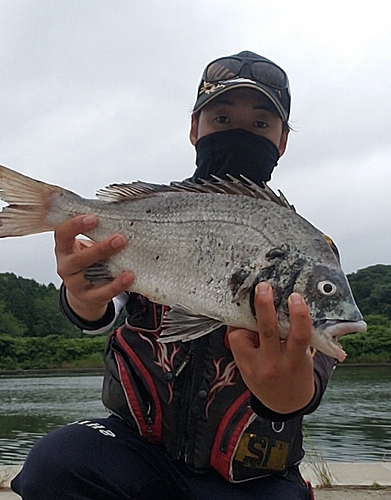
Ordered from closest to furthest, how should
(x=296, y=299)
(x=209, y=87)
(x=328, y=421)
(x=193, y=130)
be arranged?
1. (x=296, y=299)
2. (x=209, y=87)
3. (x=193, y=130)
4. (x=328, y=421)

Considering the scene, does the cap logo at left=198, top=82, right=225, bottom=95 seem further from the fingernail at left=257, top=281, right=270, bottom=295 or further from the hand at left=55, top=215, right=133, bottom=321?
the fingernail at left=257, top=281, right=270, bottom=295

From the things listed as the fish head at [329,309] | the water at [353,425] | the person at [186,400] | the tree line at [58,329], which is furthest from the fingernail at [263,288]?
the tree line at [58,329]

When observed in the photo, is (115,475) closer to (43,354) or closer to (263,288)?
(263,288)

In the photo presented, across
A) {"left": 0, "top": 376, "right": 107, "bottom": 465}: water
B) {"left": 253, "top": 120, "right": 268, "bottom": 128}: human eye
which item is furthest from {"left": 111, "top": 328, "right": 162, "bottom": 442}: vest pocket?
{"left": 0, "top": 376, "right": 107, "bottom": 465}: water

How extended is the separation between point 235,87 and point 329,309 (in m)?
1.60

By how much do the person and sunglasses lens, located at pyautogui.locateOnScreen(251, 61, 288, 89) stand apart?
0.04 feet

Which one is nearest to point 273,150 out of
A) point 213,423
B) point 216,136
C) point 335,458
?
point 216,136

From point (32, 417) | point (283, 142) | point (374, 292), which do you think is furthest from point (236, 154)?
point (374, 292)

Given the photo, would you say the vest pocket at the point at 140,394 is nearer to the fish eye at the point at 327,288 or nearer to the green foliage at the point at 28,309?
the fish eye at the point at 327,288

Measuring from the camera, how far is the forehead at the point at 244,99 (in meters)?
3.28

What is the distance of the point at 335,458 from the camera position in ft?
30.0

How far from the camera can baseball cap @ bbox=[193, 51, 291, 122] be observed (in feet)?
10.8

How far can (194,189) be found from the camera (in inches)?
103

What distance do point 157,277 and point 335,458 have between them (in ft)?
25.2
